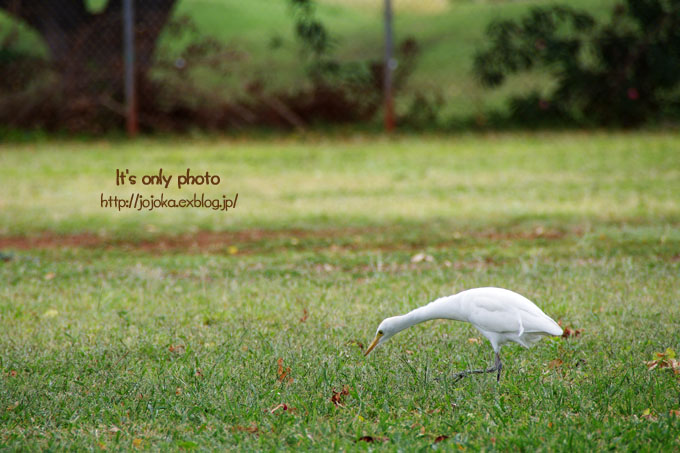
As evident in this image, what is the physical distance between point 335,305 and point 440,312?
1.35 metres

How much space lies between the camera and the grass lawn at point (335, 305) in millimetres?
3701

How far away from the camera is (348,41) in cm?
1432

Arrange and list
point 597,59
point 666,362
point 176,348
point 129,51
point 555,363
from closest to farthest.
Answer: point 666,362 → point 555,363 → point 176,348 → point 129,51 → point 597,59

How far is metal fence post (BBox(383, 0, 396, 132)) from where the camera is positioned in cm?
1251

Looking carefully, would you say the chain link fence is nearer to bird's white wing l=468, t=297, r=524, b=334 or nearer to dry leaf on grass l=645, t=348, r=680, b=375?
dry leaf on grass l=645, t=348, r=680, b=375

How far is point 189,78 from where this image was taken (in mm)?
12969

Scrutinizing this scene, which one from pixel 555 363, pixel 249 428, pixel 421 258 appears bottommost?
pixel 249 428

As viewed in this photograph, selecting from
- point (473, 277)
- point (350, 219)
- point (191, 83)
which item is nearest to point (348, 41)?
point (191, 83)

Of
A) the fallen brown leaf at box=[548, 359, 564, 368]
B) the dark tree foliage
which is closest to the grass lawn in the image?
the fallen brown leaf at box=[548, 359, 564, 368]

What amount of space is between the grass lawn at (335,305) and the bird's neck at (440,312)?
0.78 feet

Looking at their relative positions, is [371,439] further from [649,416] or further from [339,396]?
[649,416]

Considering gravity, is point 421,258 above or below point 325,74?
below

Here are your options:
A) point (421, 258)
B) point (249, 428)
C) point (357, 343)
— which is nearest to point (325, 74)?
point (421, 258)

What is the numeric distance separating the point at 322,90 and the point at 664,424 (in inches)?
397
